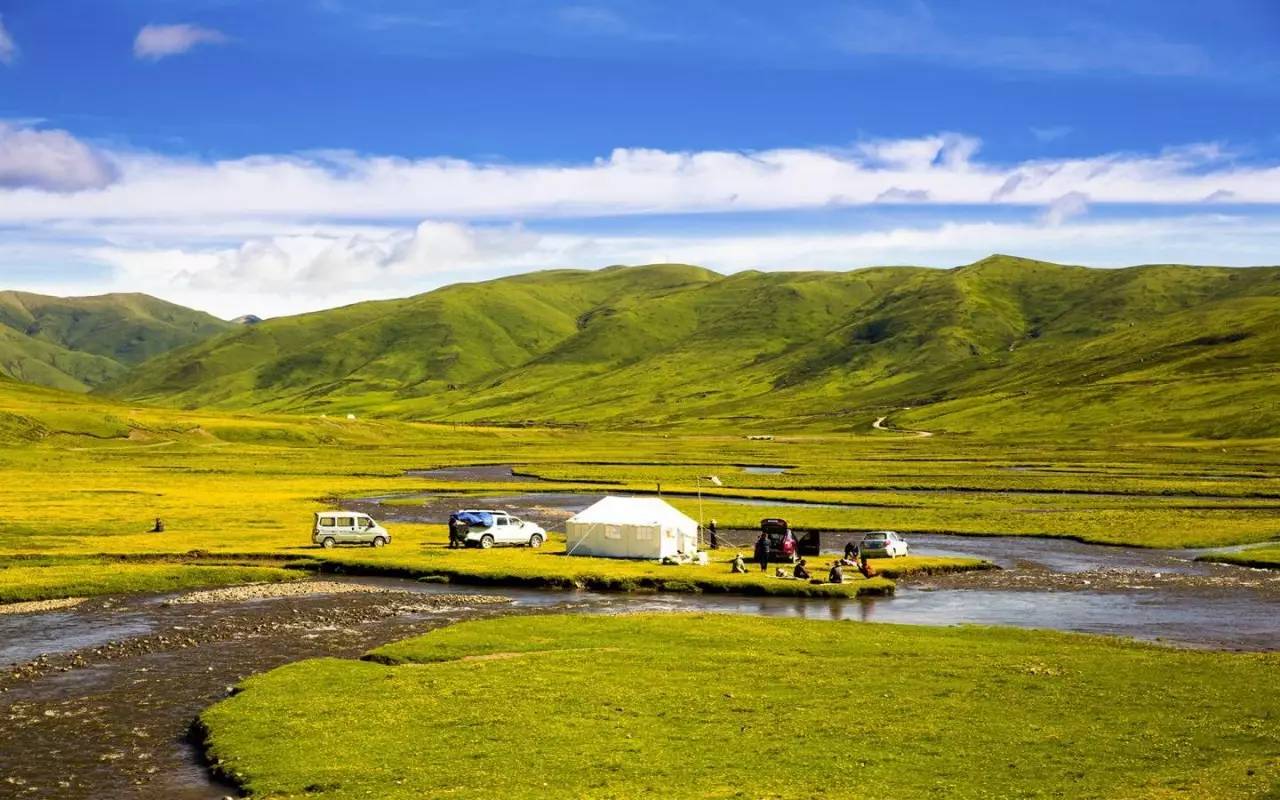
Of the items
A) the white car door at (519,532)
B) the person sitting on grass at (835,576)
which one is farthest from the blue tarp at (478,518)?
the person sitting on grass at (835,576)

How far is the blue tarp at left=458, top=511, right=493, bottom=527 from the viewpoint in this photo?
3324 inches

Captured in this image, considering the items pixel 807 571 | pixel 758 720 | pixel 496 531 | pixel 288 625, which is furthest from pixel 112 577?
pixel 758 720

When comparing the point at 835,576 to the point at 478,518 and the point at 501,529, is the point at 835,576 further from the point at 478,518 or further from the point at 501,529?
the point at 478,518

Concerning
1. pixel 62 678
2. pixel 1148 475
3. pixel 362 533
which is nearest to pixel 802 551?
pixel 362 533

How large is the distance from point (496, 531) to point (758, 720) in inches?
2098

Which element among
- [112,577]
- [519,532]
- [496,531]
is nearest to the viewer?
[112,577]

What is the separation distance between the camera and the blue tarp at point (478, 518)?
3324 inches

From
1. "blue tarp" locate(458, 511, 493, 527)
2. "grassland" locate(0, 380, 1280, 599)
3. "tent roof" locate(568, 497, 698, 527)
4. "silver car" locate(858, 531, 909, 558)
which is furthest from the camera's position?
"blue tarp" locate(458, 511, 493, 527)

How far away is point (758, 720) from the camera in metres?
33.5

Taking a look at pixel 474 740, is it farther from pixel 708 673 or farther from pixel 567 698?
pixel 708 673

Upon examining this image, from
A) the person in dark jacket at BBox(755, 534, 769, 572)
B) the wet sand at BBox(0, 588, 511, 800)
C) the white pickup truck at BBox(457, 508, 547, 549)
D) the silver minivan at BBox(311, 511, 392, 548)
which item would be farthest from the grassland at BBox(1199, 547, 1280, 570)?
the silver minivan at BBox(311, 511, 392, 548)

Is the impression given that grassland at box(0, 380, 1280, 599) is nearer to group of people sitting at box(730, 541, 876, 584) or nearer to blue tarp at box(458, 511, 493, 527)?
group of people sitting at box(730, 541, 876, 584)

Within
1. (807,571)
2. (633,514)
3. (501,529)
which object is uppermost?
(633,514)

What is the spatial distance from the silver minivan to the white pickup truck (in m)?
6.61
